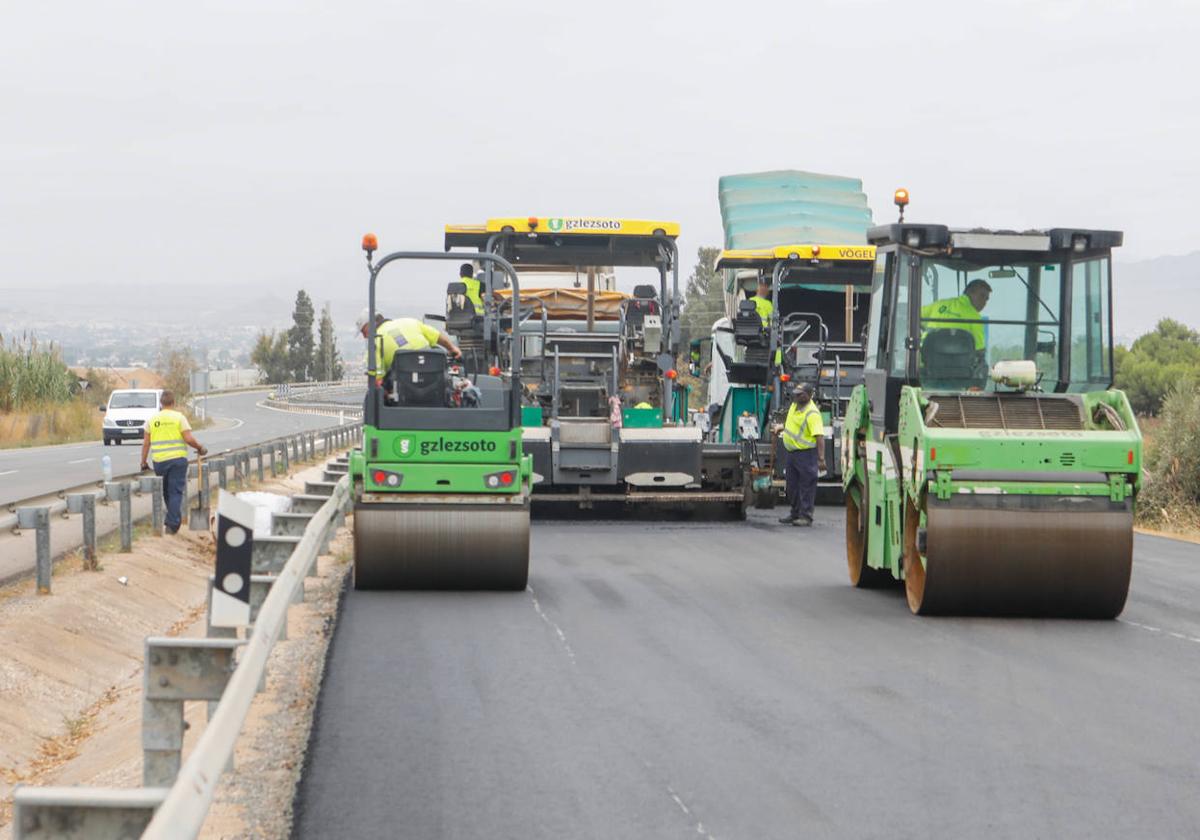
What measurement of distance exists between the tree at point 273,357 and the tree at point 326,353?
269cm

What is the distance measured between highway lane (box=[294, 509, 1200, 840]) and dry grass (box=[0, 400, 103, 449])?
33647 millimetres

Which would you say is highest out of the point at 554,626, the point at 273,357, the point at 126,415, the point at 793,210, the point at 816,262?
the point at 793,210

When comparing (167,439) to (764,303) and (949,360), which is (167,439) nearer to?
(764,303)

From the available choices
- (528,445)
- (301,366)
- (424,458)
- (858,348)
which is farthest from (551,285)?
(301,366)

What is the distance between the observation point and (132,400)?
140ft

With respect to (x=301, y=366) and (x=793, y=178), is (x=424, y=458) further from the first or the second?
(x=301, y=366)

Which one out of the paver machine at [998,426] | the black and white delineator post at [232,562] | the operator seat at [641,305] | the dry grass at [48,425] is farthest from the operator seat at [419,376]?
the dry grass at [48,425]

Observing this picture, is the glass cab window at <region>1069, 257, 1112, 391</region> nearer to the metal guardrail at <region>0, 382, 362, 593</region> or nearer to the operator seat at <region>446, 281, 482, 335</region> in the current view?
the metal guardrail at <region>0, 382, 362, 593</region>

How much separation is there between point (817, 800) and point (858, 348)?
15.5m

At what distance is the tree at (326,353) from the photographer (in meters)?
129

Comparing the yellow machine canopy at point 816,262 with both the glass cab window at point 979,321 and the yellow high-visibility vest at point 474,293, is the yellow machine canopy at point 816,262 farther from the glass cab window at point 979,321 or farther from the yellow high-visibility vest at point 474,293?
the glass cab window at point 979,321

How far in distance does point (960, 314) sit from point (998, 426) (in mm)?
1031

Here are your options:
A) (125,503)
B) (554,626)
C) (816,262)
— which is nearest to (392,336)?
(554,626)

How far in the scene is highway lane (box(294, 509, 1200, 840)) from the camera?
584cm
